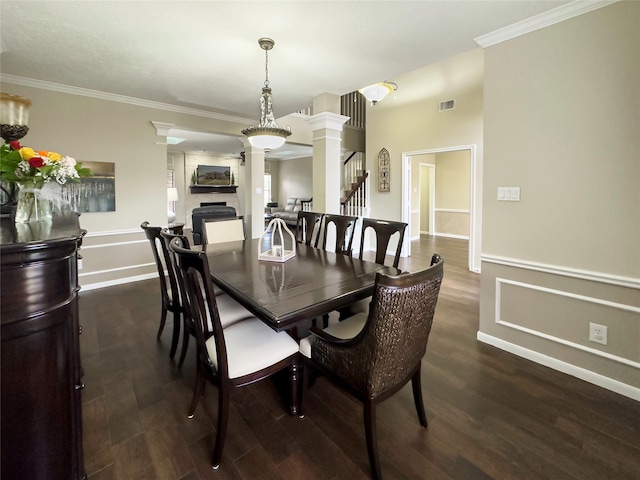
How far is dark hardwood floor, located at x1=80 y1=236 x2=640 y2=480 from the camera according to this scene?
141 cm

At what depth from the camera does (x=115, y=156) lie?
415cm

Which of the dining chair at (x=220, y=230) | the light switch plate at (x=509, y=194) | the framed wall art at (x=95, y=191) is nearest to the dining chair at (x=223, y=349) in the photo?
the dining chair at (x=220, y=230)

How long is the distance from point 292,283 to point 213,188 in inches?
406

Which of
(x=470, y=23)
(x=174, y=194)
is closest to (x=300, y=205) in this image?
(x=174, y=194)

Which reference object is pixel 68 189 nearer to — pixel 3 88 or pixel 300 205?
pixel 3 88

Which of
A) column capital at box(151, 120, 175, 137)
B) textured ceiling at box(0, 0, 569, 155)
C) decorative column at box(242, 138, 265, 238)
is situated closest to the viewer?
textured ceiling at box(0, 0, 569, 155)

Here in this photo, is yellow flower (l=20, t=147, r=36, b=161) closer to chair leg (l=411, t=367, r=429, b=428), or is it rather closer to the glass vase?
the glass vase

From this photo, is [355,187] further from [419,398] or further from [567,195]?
[419,398]

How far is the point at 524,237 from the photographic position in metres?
2.35

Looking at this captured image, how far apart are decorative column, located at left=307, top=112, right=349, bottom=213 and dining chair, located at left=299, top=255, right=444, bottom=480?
100 inches

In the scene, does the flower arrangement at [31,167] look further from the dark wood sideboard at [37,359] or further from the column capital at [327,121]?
the column capital at [327,121]

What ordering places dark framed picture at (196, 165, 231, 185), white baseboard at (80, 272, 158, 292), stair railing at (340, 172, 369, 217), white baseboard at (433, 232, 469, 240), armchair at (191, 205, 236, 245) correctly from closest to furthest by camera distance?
white baseboard at (80, 272, 158, 292) → armchair at (191, 205, 236, 245) → stair railing at (340, 172, 369, 217) → white baseboard at (433, 232, 469, 240) → dark framed picture at (196, 165, 231, 185)

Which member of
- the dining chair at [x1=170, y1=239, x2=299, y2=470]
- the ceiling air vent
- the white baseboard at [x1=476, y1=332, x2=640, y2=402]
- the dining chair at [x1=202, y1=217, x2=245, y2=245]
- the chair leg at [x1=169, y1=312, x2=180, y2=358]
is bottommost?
the white baseboard at [x1=476, y1=332, x2=640, y2=402]

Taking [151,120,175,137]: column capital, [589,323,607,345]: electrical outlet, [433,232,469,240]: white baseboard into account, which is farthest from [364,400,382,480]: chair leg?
[433,232,469,240]: white baseboard
